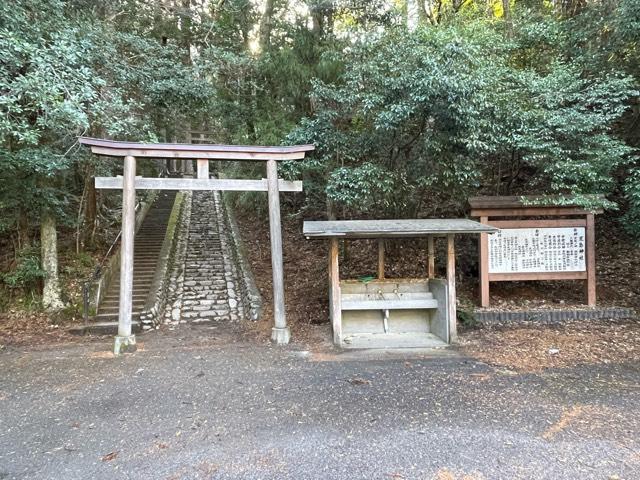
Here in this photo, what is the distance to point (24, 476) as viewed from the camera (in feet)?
9.32

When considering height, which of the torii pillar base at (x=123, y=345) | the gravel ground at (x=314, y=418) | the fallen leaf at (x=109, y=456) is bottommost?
the fallen leaf at (x=109, y=456)

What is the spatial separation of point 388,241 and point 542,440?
6.53m

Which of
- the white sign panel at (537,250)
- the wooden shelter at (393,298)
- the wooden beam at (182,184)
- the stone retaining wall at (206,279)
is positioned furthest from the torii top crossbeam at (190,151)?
the white sign panel at (537,250)

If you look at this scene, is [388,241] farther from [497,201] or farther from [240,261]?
[240,261]

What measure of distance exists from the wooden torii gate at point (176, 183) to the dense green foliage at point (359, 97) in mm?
647

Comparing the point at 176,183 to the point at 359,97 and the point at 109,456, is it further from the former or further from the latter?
the point at 109,456

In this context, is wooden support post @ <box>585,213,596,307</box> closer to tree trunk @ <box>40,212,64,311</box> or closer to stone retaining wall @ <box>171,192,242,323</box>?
stone retaining wall @ <box>171,192,242,323</box>

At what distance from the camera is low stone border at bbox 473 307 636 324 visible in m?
6.82

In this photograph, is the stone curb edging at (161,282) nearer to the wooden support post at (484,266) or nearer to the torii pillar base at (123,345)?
the torii pillar base at (123,345)

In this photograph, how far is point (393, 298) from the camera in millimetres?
6875

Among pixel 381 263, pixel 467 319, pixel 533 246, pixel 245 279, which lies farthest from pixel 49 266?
pixel 533 246

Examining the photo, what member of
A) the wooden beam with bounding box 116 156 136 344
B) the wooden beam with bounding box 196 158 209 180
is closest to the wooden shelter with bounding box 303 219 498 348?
the wooden beam with bounding box 196 158 209 180

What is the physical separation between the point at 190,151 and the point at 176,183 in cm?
57

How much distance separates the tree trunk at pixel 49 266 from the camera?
26.0 ft
